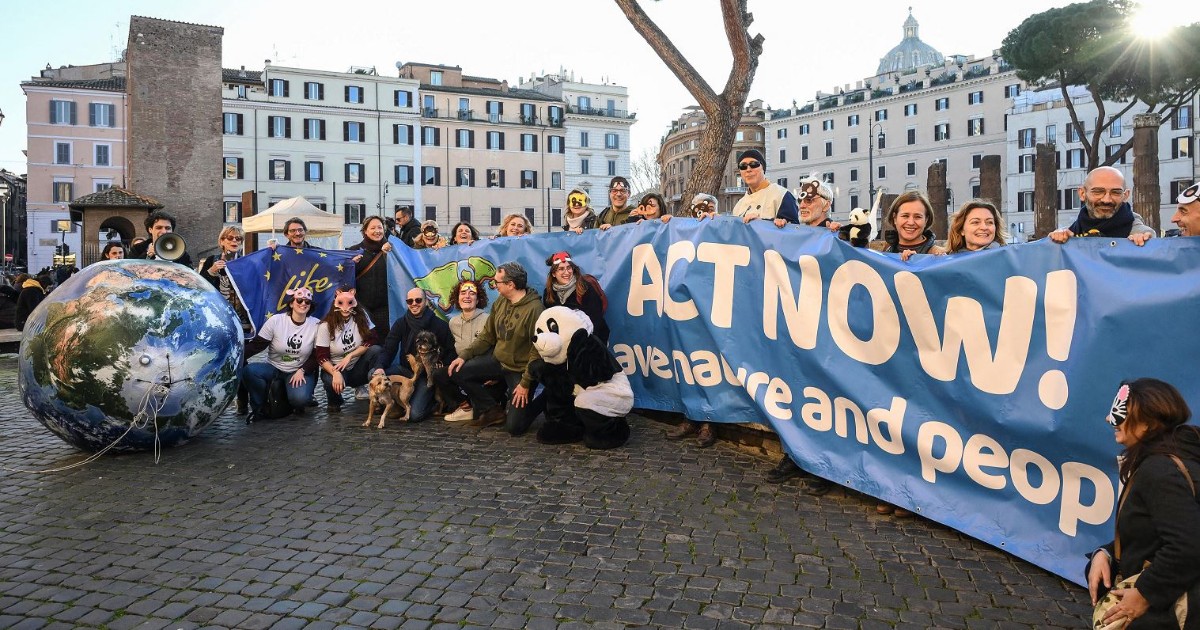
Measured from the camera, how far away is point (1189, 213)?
163 inches

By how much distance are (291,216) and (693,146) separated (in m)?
87.9

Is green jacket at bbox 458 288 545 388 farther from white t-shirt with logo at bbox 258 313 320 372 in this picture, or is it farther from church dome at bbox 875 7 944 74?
church dome at bbox 875 7 944 74

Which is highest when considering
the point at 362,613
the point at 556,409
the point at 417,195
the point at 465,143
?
the point at 465,143

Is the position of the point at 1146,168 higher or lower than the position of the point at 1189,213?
higher

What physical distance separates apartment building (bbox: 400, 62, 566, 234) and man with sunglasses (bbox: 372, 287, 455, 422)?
63333mm

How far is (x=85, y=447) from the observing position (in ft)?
22.0

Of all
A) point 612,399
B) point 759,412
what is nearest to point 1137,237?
point 759,412

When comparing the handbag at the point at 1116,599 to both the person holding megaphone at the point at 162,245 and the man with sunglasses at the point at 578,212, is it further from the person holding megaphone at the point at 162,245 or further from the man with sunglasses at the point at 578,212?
the person holding megaphone at the point at 162,245

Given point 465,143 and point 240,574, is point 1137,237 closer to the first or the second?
point 240,574

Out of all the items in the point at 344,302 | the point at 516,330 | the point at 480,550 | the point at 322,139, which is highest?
the point at 322,139

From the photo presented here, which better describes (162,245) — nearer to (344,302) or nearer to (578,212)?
(344,302)

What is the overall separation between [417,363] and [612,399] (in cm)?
248

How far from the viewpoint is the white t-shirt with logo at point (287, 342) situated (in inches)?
343

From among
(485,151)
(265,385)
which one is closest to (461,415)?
(265,385)
